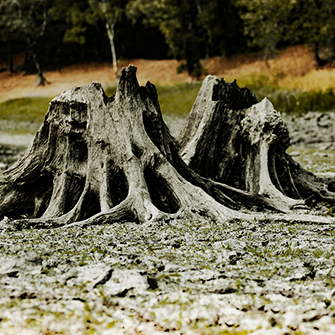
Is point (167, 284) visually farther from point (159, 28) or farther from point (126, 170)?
point (159, 28)

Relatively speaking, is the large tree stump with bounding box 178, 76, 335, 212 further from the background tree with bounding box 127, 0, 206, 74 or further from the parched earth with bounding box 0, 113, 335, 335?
the background tree with bounding box 127, 0, 206, 74

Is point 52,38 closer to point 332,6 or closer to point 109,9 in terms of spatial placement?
point 109,9

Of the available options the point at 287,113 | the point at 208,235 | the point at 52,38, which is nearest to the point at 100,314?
the point at 208,235

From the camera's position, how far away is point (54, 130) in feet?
27.7

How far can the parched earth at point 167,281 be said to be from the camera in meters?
3.63

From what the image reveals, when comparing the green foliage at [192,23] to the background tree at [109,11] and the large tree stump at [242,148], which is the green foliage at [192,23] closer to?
the background tree at [109,11]

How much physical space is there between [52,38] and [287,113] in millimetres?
47142

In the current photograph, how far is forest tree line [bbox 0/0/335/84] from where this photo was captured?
135ft

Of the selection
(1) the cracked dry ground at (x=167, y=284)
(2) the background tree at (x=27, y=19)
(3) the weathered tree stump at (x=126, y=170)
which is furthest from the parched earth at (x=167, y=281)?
(2) the background tree at (x=27, y=19)

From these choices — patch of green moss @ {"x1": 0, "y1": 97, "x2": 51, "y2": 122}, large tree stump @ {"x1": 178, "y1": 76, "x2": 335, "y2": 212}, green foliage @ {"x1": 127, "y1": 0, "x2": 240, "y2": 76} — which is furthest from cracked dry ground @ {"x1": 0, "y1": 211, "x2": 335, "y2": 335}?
green foliage @ {"x1": 127, "y1": 0, "x2": 240, "y2": 76}

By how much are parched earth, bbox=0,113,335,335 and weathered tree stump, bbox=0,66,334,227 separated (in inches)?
41.4

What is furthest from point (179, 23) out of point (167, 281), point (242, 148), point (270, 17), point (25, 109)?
point (167, 281)

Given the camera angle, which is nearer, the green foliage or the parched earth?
the parched earth

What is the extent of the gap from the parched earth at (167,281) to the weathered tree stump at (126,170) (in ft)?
3.45
